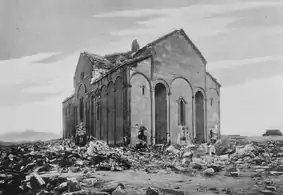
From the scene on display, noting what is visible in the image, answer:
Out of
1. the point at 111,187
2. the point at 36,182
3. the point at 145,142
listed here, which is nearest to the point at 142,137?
the point at 145,142

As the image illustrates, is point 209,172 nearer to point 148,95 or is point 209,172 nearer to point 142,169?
point 142,169

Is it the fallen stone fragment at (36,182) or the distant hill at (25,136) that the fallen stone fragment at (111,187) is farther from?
the distant hill at (25,136)

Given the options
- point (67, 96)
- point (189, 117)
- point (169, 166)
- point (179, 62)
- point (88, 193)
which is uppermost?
point (179, 62)

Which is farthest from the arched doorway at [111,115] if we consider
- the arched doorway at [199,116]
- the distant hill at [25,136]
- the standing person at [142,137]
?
the arched doorway at [199,116]

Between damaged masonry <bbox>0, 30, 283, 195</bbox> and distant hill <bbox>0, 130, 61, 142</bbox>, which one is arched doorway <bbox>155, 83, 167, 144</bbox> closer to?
damaged masonry <bbox>0, 30, 283, 195</bbox>

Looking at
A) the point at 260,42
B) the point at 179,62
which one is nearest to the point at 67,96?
the point at 179,62

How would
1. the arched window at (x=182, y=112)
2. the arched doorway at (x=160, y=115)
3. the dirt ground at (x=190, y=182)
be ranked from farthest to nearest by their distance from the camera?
1. the arched window at (x=182, y=112)
2. the arched doorway at (x=160, y=115)
3. the dirt ground at (x=190, y=182)

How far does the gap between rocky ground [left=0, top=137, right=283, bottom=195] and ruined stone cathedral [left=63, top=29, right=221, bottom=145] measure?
19cm

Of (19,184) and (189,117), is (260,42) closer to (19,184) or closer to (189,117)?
(189,117)

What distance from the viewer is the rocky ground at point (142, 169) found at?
3.04 meters

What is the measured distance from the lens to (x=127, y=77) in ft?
12.2

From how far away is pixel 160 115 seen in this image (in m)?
3.64

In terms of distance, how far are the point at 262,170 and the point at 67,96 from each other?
2.08m

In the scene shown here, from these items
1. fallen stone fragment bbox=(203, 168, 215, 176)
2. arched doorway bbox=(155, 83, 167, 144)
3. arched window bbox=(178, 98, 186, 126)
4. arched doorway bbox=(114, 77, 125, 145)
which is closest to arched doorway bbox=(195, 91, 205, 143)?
arched window bbox=(178, 98, 186, 126)
